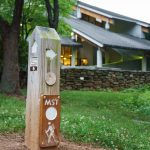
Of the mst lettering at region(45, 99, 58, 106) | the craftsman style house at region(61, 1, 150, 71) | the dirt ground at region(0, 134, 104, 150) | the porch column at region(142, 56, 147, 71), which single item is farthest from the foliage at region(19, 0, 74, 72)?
the mst lettering at region(45, 99, 58, 106)

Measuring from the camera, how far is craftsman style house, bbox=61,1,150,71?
3178 centimetres

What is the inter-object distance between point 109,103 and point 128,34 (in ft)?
71.2

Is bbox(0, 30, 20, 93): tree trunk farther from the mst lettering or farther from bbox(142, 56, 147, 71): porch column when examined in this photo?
bbox(142, 56, 147, 71): porch column

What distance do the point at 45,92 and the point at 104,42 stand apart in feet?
79.1

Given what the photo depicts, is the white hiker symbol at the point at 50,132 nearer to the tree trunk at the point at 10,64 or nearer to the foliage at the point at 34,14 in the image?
the tree trunk at the point at 10,64

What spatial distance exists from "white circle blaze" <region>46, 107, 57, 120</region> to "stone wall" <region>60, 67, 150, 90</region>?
60.8ft

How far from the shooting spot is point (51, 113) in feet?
21.4

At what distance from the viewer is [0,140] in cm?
760

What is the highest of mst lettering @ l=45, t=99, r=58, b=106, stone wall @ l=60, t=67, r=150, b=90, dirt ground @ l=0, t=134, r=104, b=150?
stone wall @ l=60, t=67, r=150, b=90

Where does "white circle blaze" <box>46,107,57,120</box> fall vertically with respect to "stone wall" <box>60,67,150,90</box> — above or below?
below

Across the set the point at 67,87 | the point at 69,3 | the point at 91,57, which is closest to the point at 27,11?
the point at 69,3

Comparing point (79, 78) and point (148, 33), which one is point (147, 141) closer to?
point (79, 78)

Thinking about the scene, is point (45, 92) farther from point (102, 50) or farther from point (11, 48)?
point (102, 50)

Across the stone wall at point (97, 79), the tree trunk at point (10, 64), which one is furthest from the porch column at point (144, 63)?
the tree trunk at point (10, 64)
